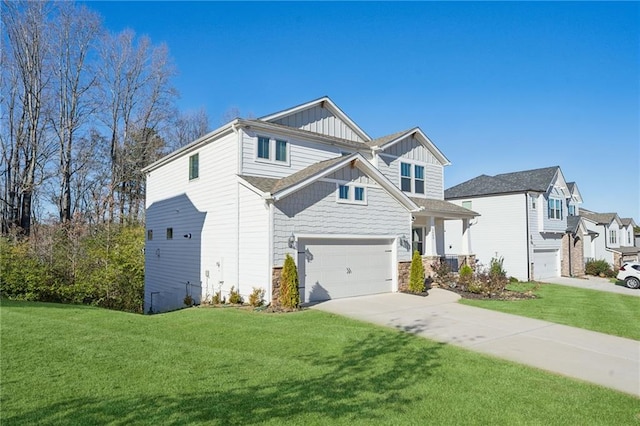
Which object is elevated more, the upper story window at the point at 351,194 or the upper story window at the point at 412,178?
the upper story window at the point at 412,178

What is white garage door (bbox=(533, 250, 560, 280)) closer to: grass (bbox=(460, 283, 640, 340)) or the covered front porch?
grass (bbox=(460, 283, 640, 340))

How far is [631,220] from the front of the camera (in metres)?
37.7

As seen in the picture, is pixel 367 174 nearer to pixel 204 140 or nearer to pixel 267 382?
pixel 204 140

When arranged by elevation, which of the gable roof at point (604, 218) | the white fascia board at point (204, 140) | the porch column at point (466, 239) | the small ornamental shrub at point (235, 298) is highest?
the white fascia board at point (204, 140)

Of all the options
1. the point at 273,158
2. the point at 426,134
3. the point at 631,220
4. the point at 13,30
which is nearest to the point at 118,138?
the point at 13,30

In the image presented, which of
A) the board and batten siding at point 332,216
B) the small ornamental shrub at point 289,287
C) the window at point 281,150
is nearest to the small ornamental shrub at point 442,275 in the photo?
the board and batten siding at point 332,216

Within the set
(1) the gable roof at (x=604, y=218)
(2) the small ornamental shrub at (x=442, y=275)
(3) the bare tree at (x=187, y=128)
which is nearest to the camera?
(2) the small ornamental shrub at (x=442, y=275)

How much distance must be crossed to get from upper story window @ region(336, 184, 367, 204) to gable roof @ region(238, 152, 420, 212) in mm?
705

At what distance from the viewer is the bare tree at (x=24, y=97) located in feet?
74.3

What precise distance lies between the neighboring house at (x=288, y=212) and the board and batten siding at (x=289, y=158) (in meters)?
0.04

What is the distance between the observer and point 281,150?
14758 millimetres

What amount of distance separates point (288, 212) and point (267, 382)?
717 centimetres

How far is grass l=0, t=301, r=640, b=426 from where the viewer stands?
4.49m

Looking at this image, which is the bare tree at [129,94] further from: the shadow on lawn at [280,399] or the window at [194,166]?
the shadow on lawn at [280,399]
